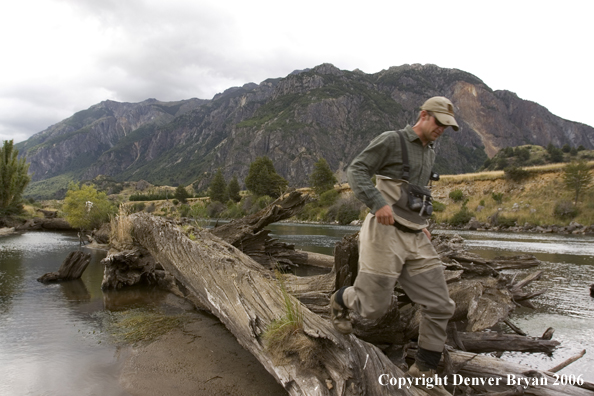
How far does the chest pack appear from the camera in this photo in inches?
110

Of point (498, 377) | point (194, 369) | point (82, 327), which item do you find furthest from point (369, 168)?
point (82, 327)

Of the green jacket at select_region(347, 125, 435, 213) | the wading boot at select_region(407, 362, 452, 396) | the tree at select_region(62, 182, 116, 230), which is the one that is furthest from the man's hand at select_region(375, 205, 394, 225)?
the tree at select_region(62, 182, 116, 230)

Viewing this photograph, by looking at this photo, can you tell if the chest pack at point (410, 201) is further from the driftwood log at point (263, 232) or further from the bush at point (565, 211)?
the bush at point (565, 211)

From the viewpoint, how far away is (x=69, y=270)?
9.49 metres

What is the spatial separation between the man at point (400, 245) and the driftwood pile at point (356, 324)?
1.04ft

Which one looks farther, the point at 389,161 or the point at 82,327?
the point at 82,327

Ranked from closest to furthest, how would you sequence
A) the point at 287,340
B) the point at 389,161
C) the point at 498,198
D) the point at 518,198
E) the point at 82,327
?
1. the point at 287,340
2. the point at 389,161
3. the point at 82,327
4. the point at 518,198
5. the point at 498,198

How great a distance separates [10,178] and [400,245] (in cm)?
4502

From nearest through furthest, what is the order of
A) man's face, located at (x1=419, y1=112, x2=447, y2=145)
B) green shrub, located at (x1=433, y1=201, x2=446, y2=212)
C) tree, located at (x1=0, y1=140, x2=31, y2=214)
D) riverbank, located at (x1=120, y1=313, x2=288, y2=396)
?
man's face, located at (x1=419, y1=112, x2=447, y2=145) < riverbank, located at (x1=120, y1=313, x2=288, y2=396) < tree, located at (x1=0, y1=140, x2=31, y2=214) < green shrub, located at (x1=433, y1=201, x2=446, y2=212)

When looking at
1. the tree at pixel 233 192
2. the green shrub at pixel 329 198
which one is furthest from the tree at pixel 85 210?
the tree at pixel 233 192

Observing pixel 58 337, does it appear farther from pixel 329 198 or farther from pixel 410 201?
pixel 329 198

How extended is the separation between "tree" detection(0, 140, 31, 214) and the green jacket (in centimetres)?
4330

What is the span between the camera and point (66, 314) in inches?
246

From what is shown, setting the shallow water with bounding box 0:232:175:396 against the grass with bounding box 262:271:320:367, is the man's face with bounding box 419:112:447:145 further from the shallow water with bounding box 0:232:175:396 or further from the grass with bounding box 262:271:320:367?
the shallow water with bounding box 0:232:175:396
